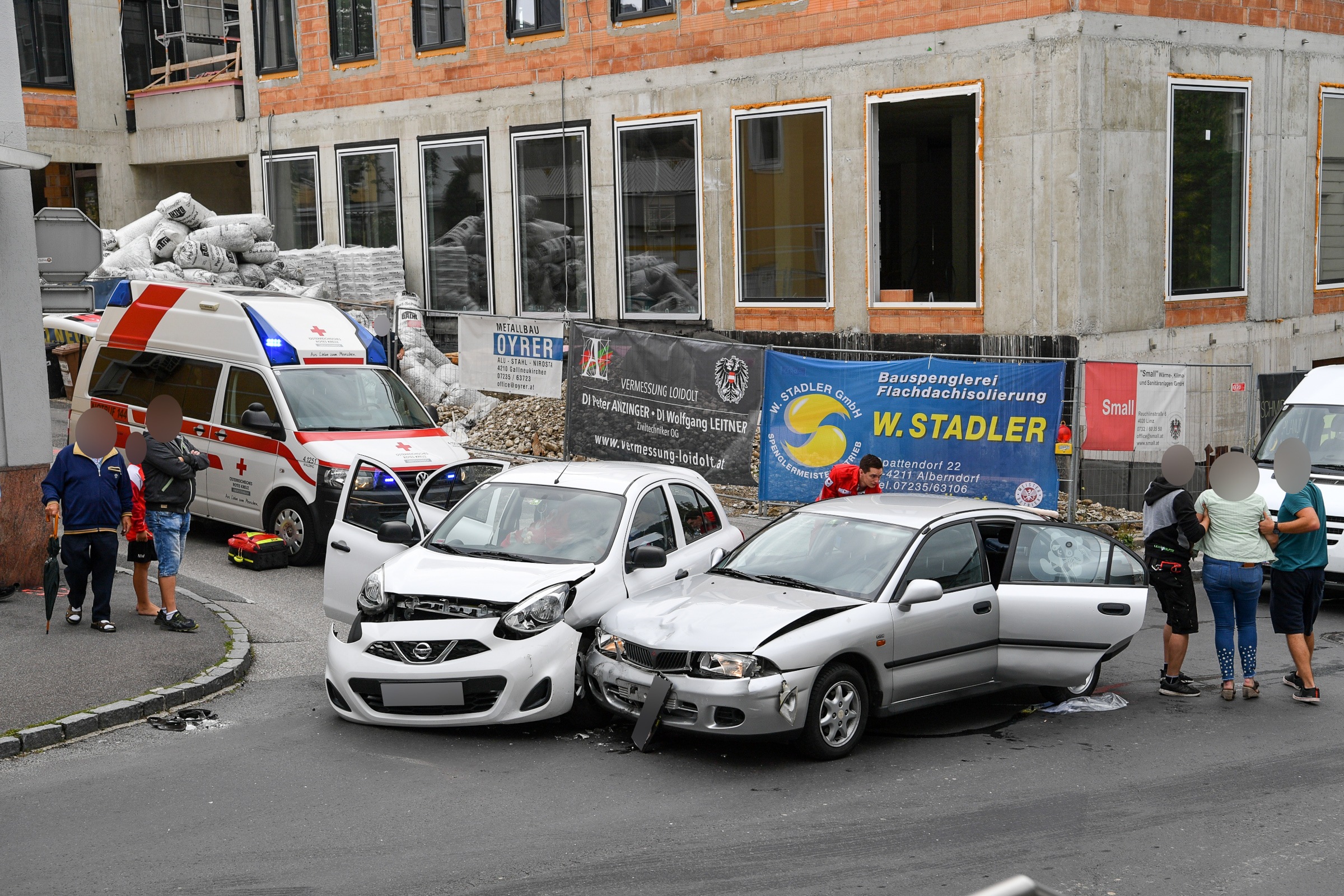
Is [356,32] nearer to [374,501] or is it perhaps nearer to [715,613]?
[374,501]

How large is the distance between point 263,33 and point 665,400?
54.3 ft

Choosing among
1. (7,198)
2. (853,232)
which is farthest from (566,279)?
(7,198)

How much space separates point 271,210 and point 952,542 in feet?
74.1

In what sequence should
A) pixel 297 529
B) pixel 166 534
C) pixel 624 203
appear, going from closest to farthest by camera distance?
1. pixel 166 534
2. pixel 297 529
3. pixel 624 203

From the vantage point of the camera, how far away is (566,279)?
Result: 2252 cm

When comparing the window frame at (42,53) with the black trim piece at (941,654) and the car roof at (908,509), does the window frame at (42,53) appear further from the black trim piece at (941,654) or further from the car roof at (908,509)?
the black trim piece at (941,654)

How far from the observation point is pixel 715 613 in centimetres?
755

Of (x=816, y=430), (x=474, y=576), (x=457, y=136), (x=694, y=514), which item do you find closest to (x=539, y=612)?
(x=474, y=576)

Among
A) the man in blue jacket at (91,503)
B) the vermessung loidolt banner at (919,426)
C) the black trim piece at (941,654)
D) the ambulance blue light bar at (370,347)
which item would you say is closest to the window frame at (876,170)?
the vermessung loidolt banner at (919,426)

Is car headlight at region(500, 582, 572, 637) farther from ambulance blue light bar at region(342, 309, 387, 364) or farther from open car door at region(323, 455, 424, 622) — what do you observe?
ambulance blue light bar at region(342, 309, 387, 364)

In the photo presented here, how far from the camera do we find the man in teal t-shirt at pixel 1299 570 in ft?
28.0

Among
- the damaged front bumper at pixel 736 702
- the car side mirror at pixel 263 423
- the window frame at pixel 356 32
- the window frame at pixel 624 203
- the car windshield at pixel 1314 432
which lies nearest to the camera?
the damaged front bumper at pixel 736 702

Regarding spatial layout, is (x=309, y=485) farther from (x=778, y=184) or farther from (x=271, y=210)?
(x=271, y=210)

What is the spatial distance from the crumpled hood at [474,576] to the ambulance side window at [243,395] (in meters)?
5.40
